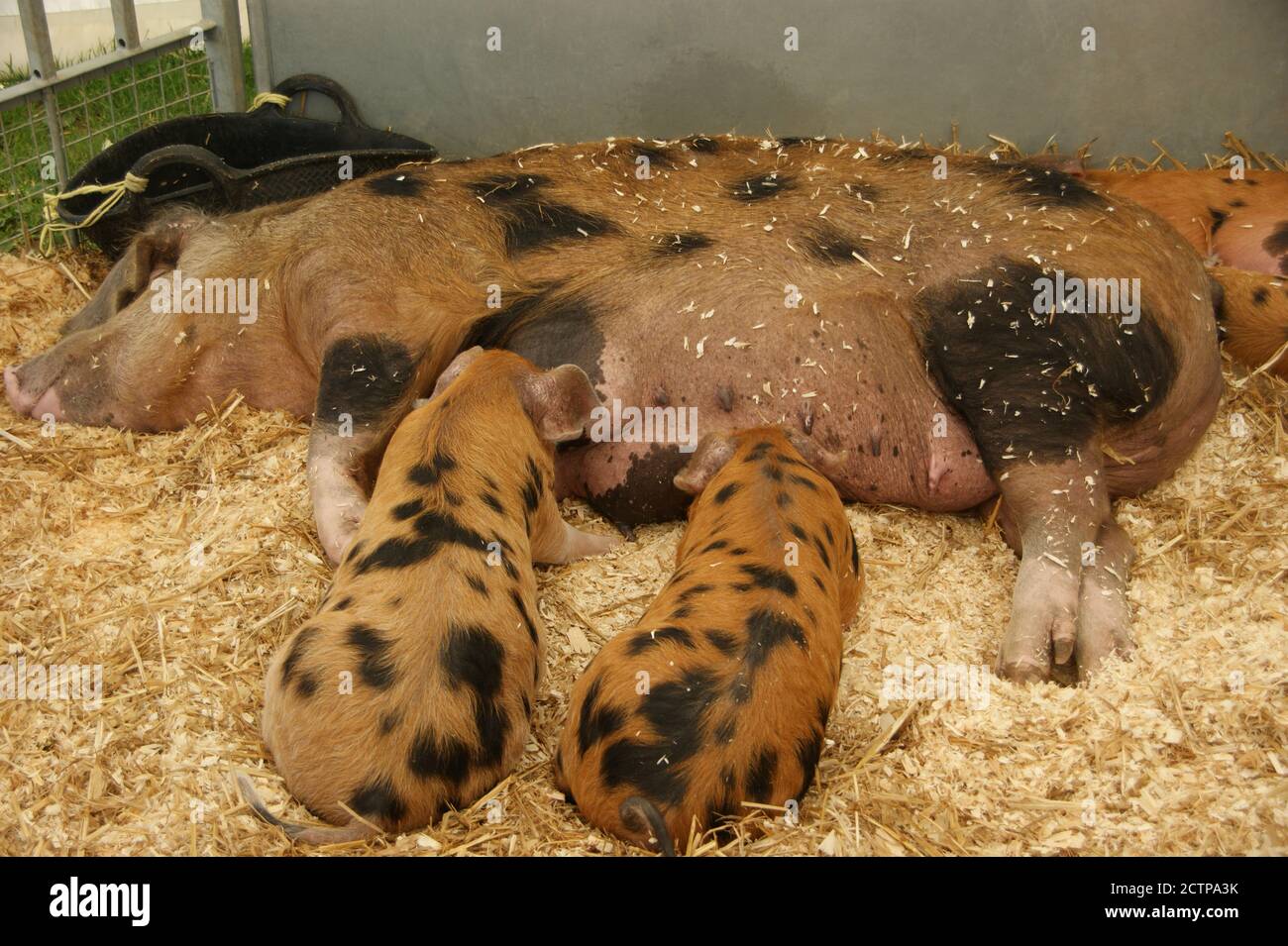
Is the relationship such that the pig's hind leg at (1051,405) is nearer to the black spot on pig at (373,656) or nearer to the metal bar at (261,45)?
the black spot on pig at (373,656)

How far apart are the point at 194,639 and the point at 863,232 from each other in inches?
96.3

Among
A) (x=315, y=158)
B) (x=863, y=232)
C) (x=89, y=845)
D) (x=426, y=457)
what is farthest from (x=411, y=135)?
(x=89, y=845)

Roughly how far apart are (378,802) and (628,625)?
117 cm

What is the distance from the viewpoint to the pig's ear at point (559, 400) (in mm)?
3695

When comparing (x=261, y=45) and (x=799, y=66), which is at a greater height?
(x=261, y=45)

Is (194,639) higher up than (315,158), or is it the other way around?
(315,158)

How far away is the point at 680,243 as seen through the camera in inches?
164

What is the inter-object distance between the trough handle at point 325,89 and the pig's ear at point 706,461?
2566mm

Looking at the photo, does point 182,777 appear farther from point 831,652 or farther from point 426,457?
point 831,652

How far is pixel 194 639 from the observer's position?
3.44 metres

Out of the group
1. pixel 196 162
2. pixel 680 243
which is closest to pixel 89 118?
pixel 196 162

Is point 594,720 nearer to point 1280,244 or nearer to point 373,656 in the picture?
point 373,656

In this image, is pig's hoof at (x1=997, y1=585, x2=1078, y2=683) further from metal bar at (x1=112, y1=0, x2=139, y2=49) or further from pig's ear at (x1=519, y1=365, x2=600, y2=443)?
metal bar at (x1=112, y1=0, x2=139, y2=49)

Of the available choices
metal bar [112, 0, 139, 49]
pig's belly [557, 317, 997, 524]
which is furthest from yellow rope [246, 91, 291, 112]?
pig's belly [557, 317, 997, 524]
